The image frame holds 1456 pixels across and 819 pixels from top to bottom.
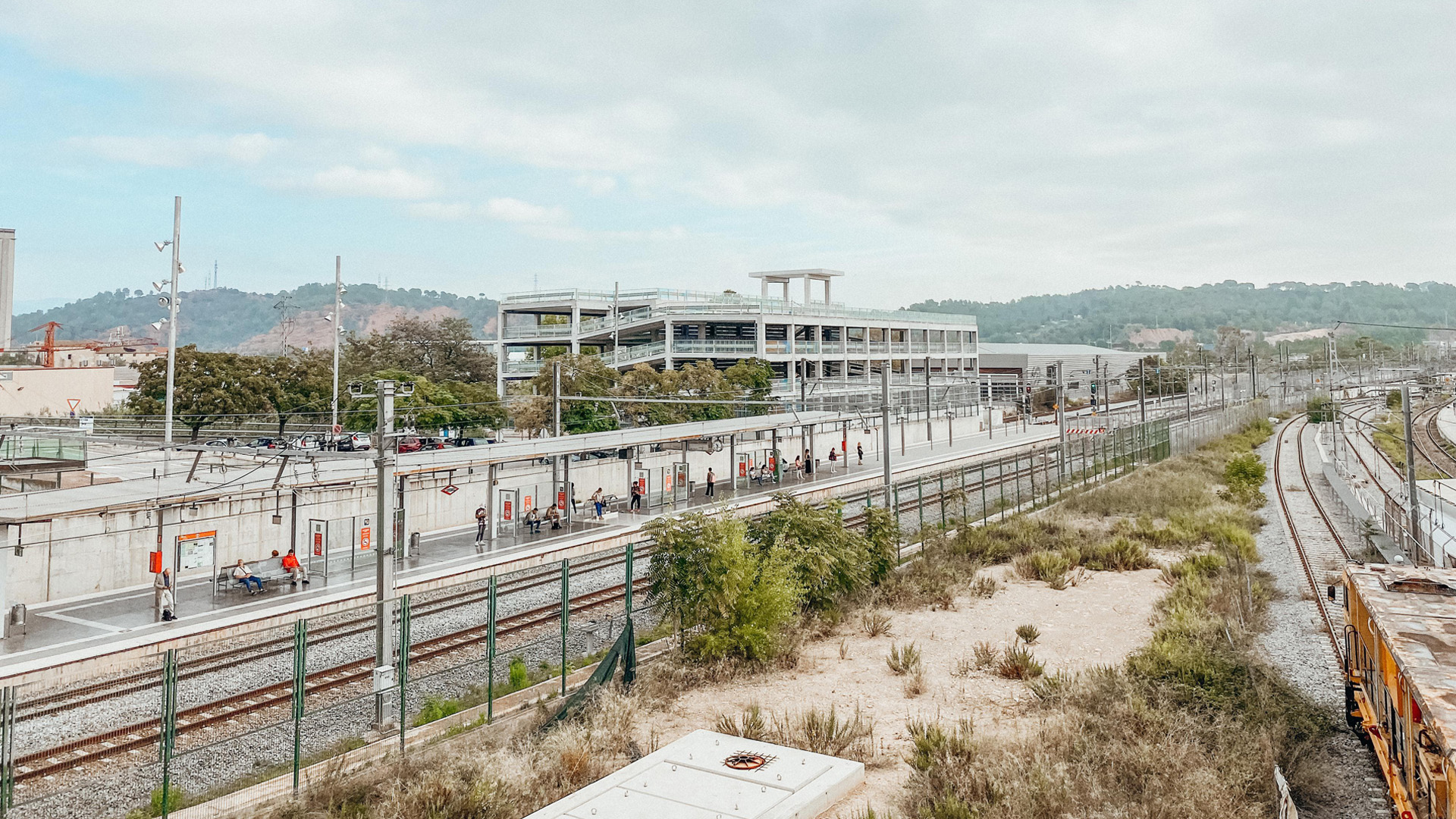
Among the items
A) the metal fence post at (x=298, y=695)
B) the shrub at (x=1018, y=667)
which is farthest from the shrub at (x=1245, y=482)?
the metal fence post at (x=298, y=695)

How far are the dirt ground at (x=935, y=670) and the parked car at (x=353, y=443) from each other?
123ft

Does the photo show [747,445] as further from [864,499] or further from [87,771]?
[87,771]

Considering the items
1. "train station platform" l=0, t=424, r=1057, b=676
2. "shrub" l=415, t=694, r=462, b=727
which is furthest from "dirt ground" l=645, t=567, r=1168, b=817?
"train station platform" l=0, t=424, r=1057, b=676

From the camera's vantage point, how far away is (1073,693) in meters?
12.7

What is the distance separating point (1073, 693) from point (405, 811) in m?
9.03

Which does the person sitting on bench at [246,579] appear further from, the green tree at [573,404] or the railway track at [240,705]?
the green tree at [573,404]

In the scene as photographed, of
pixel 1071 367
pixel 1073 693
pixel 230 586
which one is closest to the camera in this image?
pixel 1073 693

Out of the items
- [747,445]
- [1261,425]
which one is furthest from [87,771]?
[1261,425]

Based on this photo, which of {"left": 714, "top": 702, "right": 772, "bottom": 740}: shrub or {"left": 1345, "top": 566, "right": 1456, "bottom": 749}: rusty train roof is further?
{"left": 714, "top": 702, "right": 772, "bottom": 740}: shrub

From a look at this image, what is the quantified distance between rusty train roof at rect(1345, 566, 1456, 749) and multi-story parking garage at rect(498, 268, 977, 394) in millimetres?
58028

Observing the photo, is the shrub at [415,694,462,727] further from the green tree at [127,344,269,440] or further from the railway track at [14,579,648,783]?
the green tree at [127,344,269,440]

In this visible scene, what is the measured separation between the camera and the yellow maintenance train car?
7207mm

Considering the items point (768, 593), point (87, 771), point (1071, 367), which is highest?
point (1071, 367)

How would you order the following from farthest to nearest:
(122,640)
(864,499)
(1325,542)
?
(864,499)
(1325,542)
(122,640)
